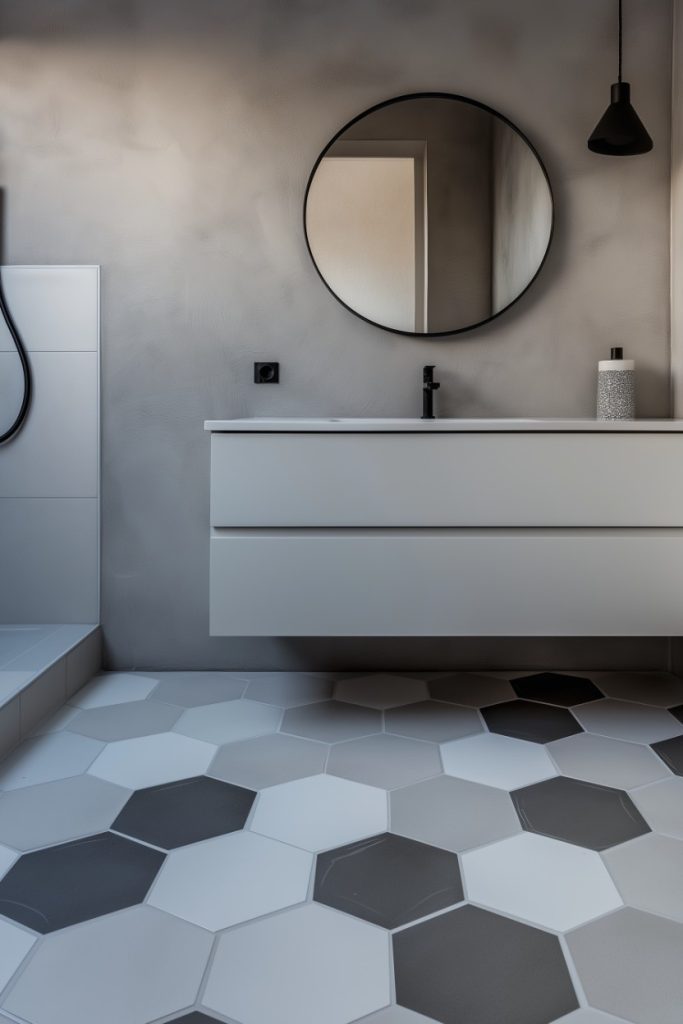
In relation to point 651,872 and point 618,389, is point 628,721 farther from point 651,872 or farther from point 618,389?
point 618,389

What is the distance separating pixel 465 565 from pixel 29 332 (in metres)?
1.45

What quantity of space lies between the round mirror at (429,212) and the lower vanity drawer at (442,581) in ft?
2.51

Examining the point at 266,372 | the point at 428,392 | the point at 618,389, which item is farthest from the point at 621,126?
the point at 266,372

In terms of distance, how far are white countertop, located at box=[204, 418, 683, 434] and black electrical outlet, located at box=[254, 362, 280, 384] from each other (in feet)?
1.63

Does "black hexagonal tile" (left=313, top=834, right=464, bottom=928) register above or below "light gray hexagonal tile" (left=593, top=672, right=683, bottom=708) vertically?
below

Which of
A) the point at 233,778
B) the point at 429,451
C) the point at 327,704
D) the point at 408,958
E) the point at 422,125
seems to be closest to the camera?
the point at 408,958

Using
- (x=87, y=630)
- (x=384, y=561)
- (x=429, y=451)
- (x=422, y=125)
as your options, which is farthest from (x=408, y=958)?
(x=422, y=125)

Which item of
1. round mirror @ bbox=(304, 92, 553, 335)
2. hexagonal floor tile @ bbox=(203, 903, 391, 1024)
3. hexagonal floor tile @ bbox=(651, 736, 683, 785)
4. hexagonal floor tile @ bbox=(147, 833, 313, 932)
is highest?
round mirror @ bbox=(304, 92, 553, 335)

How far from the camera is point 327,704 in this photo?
1.98 m

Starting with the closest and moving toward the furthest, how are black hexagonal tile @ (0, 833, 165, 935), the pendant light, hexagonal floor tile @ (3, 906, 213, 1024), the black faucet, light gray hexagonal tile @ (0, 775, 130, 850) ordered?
hexagonal floor tile @ (3, 906, 213, 1024), black hexagonal tile @ (0, 833, 165, 935), light gray hexagonal tile @ (0, 775, 130, 850), the pendant light, the black faucet

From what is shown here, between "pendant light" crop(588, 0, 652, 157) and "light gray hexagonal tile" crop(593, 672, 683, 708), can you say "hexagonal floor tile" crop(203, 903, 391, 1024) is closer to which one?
A: "light gray hexagonal tile" crop(593, 672, 683, 708)

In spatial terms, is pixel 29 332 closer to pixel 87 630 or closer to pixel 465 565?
pixel 87 630

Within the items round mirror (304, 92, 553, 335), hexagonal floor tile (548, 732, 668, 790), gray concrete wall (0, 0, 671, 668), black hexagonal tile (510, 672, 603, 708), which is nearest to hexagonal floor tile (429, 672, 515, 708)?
black hexagonal tile (510, 672, 603, 708)

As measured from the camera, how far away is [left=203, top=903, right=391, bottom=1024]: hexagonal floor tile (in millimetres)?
898
